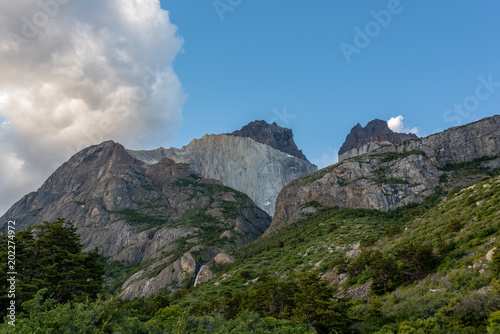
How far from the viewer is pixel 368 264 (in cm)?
3953

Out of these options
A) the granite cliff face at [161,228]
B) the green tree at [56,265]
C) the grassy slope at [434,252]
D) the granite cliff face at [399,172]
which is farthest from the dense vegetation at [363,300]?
the granite cliff face at [161,228]

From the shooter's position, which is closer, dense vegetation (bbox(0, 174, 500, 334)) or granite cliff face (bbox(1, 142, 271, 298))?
dense vegetation (bbox(0, 174, 500, 334))

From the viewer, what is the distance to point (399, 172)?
334ft

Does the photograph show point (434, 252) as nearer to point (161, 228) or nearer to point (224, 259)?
point (224, 259)

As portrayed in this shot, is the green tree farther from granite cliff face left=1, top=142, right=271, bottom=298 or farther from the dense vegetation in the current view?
granite cliff face left=1, top=142, right=271, bottom=298

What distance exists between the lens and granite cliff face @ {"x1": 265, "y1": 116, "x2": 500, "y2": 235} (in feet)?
313

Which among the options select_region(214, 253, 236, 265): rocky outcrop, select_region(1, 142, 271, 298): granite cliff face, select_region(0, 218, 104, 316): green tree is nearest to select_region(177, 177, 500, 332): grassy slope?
select_region(214, 253, 236, 265): rocky outcrop

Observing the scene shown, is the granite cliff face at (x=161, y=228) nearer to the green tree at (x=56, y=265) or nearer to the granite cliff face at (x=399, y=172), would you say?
the granite cliff face at (x=399, y=172)

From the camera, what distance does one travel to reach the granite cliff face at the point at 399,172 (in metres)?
95.4

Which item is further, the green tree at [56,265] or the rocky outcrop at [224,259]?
the rocky outcrop at [224,259]

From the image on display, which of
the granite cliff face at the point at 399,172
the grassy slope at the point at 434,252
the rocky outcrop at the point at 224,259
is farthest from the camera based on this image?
the granite cliff face at the point at 399,172

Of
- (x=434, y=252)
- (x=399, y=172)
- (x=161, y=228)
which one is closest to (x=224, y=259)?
(x=399, y=172)

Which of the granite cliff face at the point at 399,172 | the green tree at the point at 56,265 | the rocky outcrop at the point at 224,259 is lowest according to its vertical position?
the green tree at the point at 56,265

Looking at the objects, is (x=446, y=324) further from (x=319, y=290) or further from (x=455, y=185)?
(x=455, y=185)
